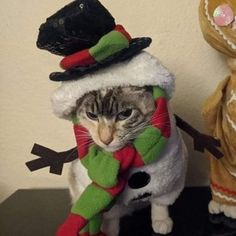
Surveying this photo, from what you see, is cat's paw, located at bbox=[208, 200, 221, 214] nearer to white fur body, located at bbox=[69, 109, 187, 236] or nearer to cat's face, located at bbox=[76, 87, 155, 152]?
white fur body, located at bbox=[69, 109, 187, 236]

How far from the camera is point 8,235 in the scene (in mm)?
601

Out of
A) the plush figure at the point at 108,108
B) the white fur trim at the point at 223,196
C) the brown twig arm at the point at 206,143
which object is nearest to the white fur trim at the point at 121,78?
the plush figure at the point at 108,108

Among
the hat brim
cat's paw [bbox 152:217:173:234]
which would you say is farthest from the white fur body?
the hat brim

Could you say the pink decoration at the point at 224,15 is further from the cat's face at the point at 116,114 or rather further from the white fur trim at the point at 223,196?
the white fur trim at the point at 223,196

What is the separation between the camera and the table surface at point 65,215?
0.57m

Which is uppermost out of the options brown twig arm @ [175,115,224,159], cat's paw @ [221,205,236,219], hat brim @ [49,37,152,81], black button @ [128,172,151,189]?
hat brim @ [49,37,152,81]

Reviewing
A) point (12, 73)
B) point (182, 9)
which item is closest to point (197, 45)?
Answer: point (182, 9)

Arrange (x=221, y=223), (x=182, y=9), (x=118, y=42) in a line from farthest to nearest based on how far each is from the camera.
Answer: (x=182, y=9), (x=221, y=223), (x=118, y=42)

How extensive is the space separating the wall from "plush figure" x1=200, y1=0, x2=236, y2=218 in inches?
4.7

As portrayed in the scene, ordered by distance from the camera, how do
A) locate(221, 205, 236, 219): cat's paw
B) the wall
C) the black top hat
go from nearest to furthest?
the black top hat, locate(221, 205, 236, 219): cat's paw, the wall

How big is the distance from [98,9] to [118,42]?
5 cm

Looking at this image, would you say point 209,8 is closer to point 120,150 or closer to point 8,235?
point 120,150

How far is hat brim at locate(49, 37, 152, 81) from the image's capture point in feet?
1.60

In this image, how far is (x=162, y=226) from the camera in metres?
0.55
